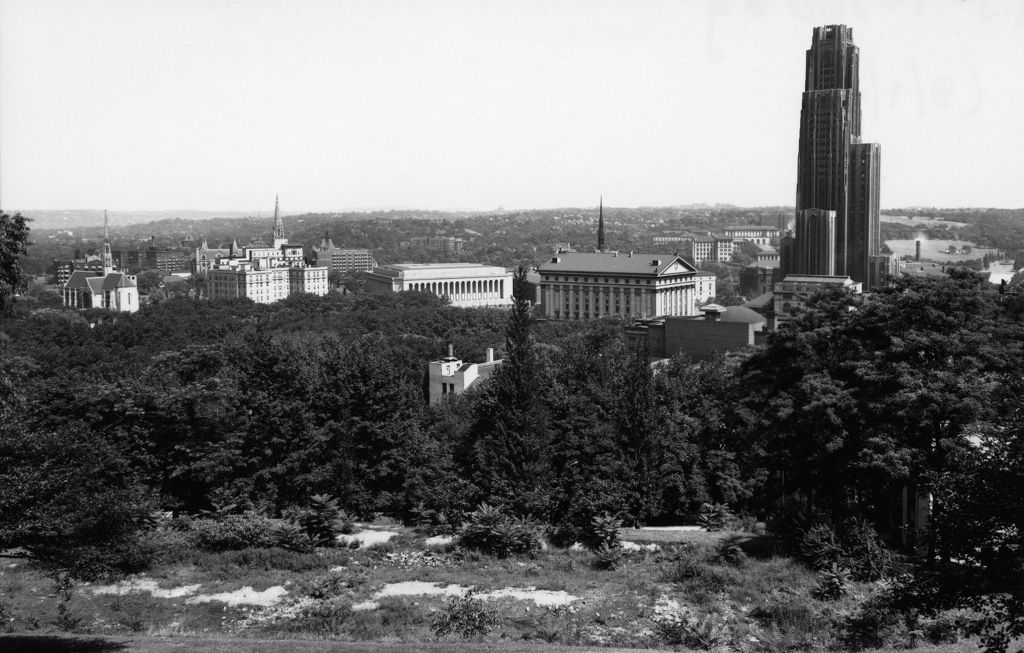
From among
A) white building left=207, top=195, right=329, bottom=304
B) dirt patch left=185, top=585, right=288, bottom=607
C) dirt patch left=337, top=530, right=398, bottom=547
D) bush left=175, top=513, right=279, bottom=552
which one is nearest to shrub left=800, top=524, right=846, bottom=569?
dirt patch left=337, top=530, right=398, bottom=547

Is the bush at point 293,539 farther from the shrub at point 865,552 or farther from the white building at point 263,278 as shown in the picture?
the white building at point 263,278

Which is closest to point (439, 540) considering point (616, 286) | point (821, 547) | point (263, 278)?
point (821, 547)

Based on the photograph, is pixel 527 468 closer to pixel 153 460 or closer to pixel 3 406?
pixel 153 460

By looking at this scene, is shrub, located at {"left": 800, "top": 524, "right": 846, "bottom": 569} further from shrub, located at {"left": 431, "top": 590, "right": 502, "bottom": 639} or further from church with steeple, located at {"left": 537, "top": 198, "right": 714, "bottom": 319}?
church with steeple, located at {"left": 537, "top": 198, "right": 714, "bottom": 319}

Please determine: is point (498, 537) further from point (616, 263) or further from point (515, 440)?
point (616, 263)

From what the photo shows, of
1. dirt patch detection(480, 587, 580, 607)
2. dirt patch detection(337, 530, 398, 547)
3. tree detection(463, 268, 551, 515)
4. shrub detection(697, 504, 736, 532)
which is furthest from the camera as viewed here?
tree detection(463, 268, 551, 515)

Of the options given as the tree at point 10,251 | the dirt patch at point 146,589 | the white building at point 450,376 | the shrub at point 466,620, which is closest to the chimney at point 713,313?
the white building at point 450,376

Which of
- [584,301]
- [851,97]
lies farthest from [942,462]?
[851,97]
